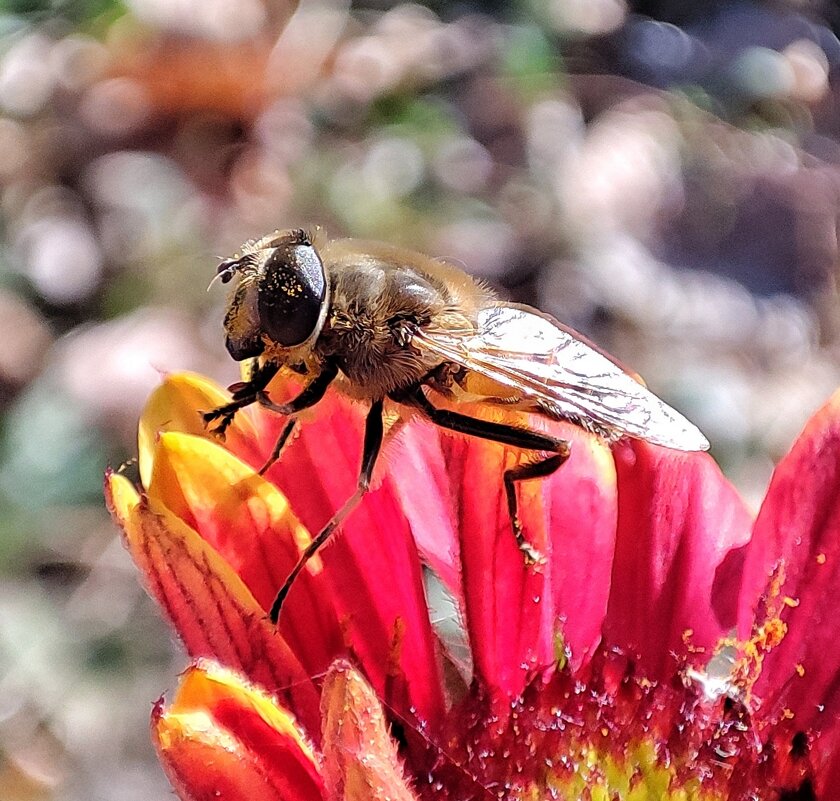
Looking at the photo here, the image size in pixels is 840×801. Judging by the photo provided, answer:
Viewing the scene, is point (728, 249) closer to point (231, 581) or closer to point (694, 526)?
point (694, 526)

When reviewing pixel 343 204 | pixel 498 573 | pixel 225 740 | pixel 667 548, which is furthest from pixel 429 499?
pixel 343 204

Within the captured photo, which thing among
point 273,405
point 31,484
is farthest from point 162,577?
point 31,484

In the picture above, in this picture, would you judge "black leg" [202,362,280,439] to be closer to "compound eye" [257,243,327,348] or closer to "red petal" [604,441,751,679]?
"compound eye" [257,243,327,348]

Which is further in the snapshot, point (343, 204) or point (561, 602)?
point (343, 204)

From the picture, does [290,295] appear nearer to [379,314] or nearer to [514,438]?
[379,314]

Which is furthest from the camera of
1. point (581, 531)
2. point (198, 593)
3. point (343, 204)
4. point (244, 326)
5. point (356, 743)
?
point (343, 204)

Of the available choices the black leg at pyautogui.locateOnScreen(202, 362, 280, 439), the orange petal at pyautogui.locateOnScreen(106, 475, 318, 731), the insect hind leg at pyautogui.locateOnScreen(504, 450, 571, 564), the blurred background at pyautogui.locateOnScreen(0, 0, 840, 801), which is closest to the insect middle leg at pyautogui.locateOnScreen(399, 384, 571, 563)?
the insect hind leg at pyautogui.locateOnScreen(504, 450, 571, 564)

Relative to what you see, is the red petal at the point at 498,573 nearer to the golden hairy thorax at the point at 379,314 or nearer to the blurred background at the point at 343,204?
the golden hairy thorax at the point at 379,314
